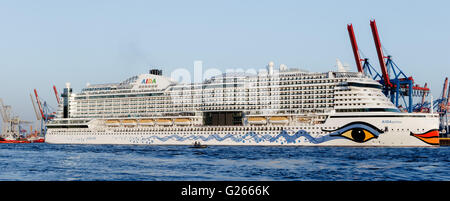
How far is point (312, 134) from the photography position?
6469 cm

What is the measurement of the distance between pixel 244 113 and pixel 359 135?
19978mm

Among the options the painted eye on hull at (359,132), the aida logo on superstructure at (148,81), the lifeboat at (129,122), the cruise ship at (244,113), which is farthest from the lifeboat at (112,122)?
the painted eye on hull at (359,132)

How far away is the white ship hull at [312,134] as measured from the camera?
60844 millimetres

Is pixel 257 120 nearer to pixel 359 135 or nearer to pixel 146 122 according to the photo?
pixel 359 135

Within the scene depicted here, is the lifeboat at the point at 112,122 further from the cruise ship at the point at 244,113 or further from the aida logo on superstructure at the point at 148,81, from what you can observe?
the aida logo on superstructure at the point at 148,81

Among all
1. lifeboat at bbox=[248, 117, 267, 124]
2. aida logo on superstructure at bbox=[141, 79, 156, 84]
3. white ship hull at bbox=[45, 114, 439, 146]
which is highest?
aida logo on superstructure at bbox=[141, 79, 156, 84]

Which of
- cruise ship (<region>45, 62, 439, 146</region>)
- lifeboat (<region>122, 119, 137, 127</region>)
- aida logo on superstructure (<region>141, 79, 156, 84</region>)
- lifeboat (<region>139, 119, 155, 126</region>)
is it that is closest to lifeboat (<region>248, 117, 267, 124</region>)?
cruise ship (<region>45, 62, 439, 146</region>)

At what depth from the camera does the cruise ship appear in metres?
61.8

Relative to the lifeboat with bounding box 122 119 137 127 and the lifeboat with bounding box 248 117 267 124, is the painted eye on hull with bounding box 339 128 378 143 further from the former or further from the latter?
the lifeboat with bounding box 122 119 137 127

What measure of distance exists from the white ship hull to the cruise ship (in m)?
0.13

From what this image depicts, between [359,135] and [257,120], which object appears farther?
[257,120]

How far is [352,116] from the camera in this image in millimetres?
62969

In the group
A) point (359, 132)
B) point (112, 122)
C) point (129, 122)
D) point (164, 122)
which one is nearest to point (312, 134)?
point (359, 132)
